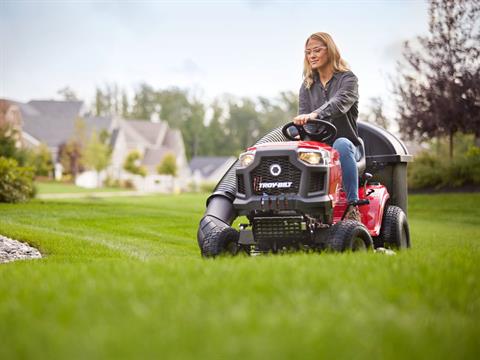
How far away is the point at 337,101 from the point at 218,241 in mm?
1758

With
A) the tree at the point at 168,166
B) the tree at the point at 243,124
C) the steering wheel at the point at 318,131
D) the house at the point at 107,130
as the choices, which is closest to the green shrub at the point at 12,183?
Result: the steering wheel at the point at 318,131

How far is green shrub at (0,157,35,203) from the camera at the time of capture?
18.8m

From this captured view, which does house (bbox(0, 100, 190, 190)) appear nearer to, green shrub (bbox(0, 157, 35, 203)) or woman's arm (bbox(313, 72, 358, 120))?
green shrub (bbox(0, 157, 35, 203))

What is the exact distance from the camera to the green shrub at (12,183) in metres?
18.8

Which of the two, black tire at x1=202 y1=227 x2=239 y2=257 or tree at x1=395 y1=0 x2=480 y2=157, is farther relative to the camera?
tree at x1=395 y1=0 x2=480 y2=157

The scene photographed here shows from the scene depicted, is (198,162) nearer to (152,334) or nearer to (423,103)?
(423,103)

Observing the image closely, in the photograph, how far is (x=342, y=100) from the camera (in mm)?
7188

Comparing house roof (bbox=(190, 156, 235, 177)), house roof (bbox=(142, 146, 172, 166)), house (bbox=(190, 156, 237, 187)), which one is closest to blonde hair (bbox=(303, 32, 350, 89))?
house roof (bbox=(142, 146, 172, 166))

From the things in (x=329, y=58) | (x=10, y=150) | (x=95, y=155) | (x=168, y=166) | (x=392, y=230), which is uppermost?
(x=329, y=58)

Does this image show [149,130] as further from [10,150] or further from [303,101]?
[303,101]

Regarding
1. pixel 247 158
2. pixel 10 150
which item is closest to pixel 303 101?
pixel 247 158

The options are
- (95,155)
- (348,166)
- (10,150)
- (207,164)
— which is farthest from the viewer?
(207,164)

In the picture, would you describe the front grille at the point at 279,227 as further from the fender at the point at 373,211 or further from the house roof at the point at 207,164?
the house roof at the point at 207,164

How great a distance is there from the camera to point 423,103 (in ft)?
88.0
